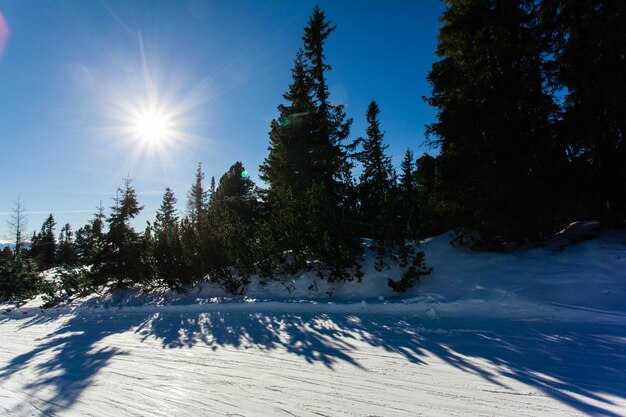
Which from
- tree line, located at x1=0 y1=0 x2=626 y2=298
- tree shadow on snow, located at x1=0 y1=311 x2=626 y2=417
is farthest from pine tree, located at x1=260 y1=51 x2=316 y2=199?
tree shadow on snow, located at x1=0 y1=311 x2=626 y2=417

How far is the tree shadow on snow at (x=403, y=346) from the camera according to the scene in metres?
3.11

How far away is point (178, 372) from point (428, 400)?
10.6 feet

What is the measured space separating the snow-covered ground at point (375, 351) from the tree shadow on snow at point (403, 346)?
0.08ft

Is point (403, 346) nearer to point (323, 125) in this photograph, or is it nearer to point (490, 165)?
point (490, 165)

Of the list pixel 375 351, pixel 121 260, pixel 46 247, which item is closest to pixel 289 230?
pixel 375 351

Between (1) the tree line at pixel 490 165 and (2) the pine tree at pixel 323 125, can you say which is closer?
(1) the tree line at pixel 490 165

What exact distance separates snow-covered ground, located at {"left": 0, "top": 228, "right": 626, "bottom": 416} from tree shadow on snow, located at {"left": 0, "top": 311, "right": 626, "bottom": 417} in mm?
25

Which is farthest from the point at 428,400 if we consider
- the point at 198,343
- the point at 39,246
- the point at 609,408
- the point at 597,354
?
the point at 39,246

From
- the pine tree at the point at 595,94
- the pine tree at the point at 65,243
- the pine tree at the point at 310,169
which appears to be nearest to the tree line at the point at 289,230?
the pine tree at the point at 310,169

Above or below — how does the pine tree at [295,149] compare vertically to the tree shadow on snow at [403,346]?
above

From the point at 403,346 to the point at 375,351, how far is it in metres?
0.46

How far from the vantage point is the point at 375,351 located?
4.18 meters

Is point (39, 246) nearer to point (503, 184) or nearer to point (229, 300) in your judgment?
point (229, 300)

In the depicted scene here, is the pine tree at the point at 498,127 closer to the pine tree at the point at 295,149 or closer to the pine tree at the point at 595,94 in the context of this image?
the pine tree at the point at 595,94
